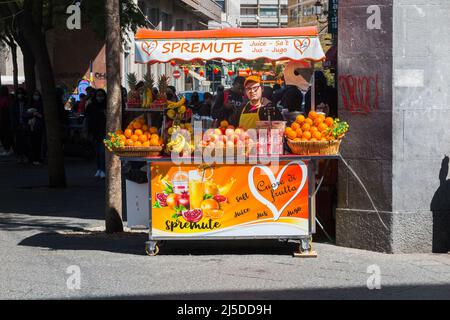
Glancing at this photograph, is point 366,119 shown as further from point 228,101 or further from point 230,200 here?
point 228,101

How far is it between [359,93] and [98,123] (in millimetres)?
9441

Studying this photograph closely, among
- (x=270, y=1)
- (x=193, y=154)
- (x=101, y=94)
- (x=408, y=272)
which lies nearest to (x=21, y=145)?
(x=101, y=94)

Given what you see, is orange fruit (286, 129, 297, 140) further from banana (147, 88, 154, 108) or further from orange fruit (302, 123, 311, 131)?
banana (147, 88, 154, 108)

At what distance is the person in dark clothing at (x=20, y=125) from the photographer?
2384 cm

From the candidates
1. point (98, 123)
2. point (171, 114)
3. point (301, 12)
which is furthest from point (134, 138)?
point (301, 12)

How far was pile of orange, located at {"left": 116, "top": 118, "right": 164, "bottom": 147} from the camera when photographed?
1040cm

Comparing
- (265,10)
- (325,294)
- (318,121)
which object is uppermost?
(265,10)

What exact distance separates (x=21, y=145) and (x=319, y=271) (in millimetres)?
15825

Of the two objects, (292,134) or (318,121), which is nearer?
(292,134)

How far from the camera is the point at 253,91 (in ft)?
37.1

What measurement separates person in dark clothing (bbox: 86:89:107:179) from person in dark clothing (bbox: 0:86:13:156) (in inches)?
235

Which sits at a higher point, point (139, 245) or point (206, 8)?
point (206, 8)

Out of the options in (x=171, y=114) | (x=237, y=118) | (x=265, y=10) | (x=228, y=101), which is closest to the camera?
(x=171, y=114)

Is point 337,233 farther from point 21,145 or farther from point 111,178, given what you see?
point 21,145
